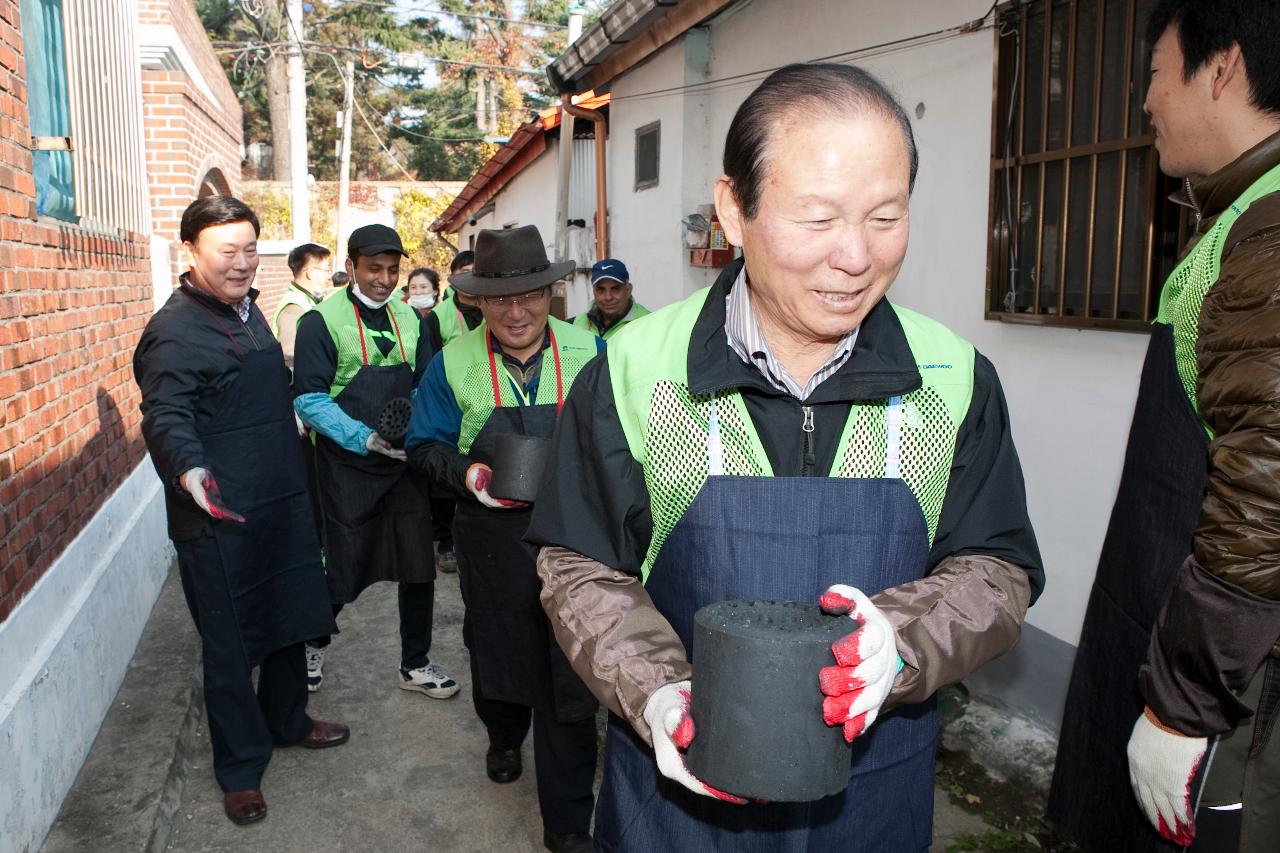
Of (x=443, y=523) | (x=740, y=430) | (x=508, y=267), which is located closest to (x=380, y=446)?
(x=508, y=267)

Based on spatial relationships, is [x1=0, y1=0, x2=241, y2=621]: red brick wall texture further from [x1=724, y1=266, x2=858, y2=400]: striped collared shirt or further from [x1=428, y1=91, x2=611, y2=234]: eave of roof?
[x1=428, y1=91, x2=611, y2=234]: eave of roof

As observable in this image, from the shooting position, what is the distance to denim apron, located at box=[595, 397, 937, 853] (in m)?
1.56

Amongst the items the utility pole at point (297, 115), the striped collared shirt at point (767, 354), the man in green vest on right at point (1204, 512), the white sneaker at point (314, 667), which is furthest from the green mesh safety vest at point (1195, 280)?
the utility pole at point (297, 115)

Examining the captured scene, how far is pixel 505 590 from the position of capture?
3709 mm

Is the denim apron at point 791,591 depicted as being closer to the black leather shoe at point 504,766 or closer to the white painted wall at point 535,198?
Answer: the black leather shoe at point 504,766

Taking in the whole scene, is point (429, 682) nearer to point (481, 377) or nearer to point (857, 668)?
point (481, 377)

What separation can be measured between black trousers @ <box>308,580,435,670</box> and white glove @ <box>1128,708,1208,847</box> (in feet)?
11.3

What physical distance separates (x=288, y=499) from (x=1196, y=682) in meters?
3.17

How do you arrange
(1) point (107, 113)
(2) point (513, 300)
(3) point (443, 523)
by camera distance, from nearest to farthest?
1. (2) point (513, 300)
2. (1) point (107, 113)
3. (3) point (443, 523)

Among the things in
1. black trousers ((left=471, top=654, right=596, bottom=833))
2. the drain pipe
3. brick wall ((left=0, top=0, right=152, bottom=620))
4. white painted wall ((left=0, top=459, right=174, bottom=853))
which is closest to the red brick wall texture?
brick wall ((left=0, top=0, right=152, bottom=620))

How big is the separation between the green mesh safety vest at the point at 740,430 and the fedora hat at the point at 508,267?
1944 millimetres

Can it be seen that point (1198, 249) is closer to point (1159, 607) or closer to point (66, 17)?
point (1159, 607)

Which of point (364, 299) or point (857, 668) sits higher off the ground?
point (364, 299)

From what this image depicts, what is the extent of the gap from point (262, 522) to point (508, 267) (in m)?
1.31
